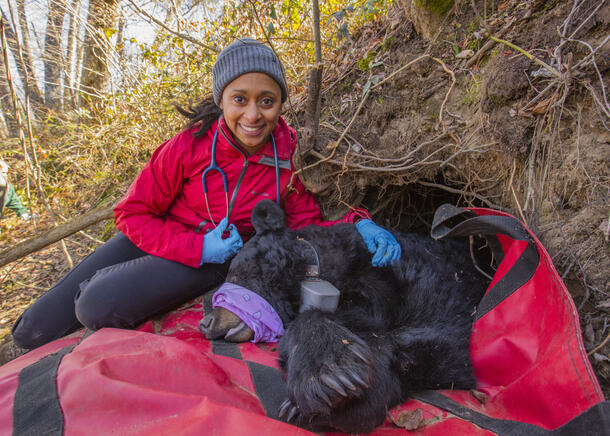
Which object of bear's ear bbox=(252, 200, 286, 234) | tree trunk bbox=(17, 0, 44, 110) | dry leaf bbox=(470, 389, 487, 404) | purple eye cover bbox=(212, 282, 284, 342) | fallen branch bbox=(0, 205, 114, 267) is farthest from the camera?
tree trunk bbox=(17, 0, 44, 110)

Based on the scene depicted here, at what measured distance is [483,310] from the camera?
2023 millimetres

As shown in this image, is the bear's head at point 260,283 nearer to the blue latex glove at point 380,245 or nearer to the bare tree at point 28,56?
the blue latex glove at point 380,245

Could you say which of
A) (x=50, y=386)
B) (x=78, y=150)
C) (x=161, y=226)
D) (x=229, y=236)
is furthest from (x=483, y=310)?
(x=78, y=150)

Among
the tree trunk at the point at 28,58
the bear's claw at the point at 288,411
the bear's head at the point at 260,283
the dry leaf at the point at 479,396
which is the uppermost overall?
the tree trunk at the point at 28,58

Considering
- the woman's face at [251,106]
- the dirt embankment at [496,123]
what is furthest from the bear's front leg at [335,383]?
the woman's face at [251,106]

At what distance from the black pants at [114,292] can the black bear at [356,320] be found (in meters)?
0.68

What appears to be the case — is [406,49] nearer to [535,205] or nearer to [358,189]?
[358,189]

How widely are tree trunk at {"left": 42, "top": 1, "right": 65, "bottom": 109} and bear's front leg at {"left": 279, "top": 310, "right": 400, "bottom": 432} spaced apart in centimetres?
738

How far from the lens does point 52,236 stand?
3.71 meters

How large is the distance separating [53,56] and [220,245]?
292 inches

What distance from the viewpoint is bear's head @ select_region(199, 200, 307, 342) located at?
2023 mm

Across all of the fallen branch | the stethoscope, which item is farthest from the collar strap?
the fallen branch

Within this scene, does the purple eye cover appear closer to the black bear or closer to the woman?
the black bear

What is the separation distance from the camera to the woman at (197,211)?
98.3 inches
